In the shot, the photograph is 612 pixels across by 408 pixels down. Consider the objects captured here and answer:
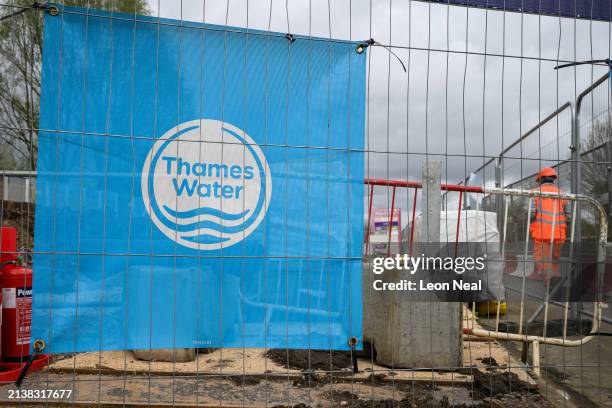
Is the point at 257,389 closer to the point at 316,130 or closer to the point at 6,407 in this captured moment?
the point at 6,407

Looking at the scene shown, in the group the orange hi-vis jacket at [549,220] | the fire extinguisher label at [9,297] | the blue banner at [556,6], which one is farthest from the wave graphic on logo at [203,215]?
the orange hi-vis jacket at [549,220]

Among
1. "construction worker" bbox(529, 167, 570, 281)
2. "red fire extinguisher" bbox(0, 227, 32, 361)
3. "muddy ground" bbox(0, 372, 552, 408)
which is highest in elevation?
"construction worker" bbox(529, 167, 570, 281)

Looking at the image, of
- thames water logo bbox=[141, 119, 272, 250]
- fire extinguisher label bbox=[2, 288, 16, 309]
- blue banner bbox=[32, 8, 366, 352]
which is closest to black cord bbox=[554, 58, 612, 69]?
blue banner bbox=[32, 8, 366, 352]

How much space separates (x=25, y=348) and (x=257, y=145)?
309cm

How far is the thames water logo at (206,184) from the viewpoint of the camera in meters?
3.50

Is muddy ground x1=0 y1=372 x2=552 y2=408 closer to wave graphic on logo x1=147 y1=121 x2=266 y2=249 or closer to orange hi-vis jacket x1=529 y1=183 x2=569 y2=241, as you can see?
wave graphic on logo x1=147 y1=121 x2=266 y2=249

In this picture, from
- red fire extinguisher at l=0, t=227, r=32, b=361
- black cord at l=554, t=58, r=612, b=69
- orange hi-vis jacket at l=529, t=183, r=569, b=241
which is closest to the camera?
black cord at l=554, t=58, r=612, b=69

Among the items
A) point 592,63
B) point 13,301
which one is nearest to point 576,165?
point 592,63

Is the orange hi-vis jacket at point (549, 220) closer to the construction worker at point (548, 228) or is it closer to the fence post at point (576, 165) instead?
the construction worker at point (548, 228)

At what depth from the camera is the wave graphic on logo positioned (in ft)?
11.5

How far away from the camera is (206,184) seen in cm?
352

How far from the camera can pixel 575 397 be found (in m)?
4.44

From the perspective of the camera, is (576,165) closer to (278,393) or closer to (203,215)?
(278,393)

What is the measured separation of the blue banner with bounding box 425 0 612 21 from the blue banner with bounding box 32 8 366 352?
3.55ft
